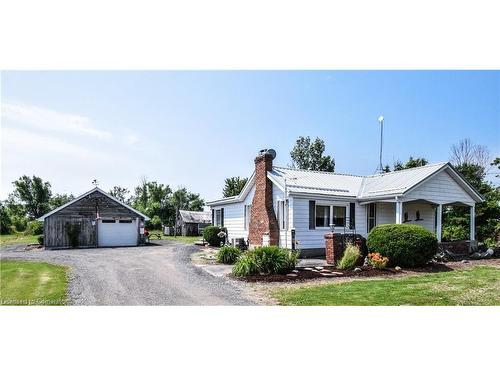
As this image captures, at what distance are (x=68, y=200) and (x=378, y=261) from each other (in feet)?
77.3

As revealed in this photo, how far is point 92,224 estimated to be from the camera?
883 inches

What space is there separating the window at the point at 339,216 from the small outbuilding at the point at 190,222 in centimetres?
2535

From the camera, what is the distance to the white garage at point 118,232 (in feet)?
74.8

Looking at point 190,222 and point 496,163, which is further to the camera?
point 190,222

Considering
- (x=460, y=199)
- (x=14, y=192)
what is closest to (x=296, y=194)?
(x=460, y=199)

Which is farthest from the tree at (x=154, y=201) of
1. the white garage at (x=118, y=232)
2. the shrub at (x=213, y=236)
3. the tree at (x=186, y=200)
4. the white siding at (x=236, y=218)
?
the white siding at (x=236, y=218)

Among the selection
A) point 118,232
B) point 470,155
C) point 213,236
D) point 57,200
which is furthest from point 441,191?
point 57,200

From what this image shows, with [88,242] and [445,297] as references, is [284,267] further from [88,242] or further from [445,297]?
[88,242]

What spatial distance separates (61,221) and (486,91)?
22.3 meters

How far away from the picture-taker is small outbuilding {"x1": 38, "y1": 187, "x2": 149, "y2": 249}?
70.5 ft

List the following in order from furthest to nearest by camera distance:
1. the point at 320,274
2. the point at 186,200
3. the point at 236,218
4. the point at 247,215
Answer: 1. the point at 186,200
2. the point at 236,218
3. the point at 247,215
4. the point at 320,274

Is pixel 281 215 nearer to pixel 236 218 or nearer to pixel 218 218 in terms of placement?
pixel 236 218

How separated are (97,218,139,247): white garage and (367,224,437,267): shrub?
1685 cm

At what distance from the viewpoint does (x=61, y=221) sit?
71.3 feet
